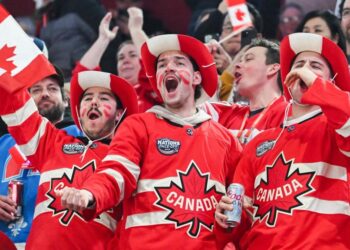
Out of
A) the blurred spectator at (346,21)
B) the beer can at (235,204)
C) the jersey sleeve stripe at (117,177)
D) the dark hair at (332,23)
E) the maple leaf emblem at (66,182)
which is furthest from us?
the blurred spectator at (346,21)

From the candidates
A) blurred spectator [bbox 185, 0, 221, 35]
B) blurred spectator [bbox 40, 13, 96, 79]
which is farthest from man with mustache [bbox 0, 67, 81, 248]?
blurred spectator [bbox 185, 0, 221, 35]

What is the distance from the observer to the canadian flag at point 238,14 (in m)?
8.09

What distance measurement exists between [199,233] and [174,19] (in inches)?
222

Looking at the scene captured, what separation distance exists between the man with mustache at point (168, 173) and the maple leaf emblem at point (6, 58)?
0.86m

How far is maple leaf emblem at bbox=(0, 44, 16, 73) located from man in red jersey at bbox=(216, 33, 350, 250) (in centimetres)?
151

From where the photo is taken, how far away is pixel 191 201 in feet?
18.4

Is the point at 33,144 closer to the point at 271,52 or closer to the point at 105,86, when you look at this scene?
the point at 105,86

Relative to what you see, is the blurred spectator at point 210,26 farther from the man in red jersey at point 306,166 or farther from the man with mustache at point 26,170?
the man in red jersey at point 306,166

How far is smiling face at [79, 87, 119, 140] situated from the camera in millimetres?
6359

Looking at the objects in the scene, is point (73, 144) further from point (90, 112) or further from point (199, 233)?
point (199, 233)

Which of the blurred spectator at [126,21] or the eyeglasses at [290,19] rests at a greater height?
the blurred spectator at [126,21]

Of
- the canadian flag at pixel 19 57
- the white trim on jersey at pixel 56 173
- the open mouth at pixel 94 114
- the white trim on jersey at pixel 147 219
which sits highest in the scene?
the canadian flag at pixel 19 57

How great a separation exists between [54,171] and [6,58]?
73 cm

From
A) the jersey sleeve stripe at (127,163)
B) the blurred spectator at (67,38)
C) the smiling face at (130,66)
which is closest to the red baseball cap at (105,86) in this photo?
the jersey sleeve stripe at (127,163)
